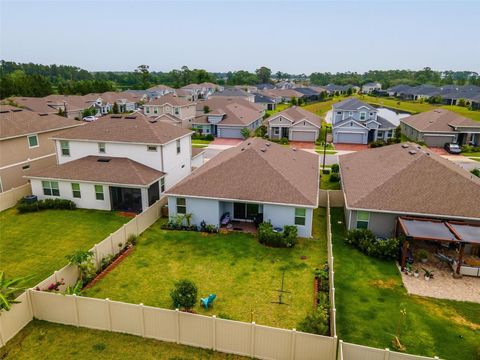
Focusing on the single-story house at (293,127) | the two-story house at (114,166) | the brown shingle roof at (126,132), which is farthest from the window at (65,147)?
the single-story house at (293,127)

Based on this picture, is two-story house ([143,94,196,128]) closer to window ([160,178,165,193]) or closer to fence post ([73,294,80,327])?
window ([160,178,165,193])

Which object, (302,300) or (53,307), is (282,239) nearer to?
(302,300)

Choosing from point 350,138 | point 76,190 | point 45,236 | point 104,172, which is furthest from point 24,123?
point 350,138

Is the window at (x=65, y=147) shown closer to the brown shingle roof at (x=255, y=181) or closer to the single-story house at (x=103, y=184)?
the single-story house at (x=103, y=184)

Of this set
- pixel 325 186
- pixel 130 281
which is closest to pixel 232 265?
pixel 130 281

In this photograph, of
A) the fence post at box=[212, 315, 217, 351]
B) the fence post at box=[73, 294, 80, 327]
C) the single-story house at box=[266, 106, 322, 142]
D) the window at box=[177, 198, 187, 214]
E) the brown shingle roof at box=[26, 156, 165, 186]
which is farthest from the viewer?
the single-story house at box=[266, 106, 322, 142]

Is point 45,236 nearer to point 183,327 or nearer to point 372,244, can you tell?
point 183,327

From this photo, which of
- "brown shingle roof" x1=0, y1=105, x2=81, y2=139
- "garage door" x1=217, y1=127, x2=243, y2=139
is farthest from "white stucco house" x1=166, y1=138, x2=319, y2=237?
"garage door" x1=217, y1=127, x2=243, y2=139
